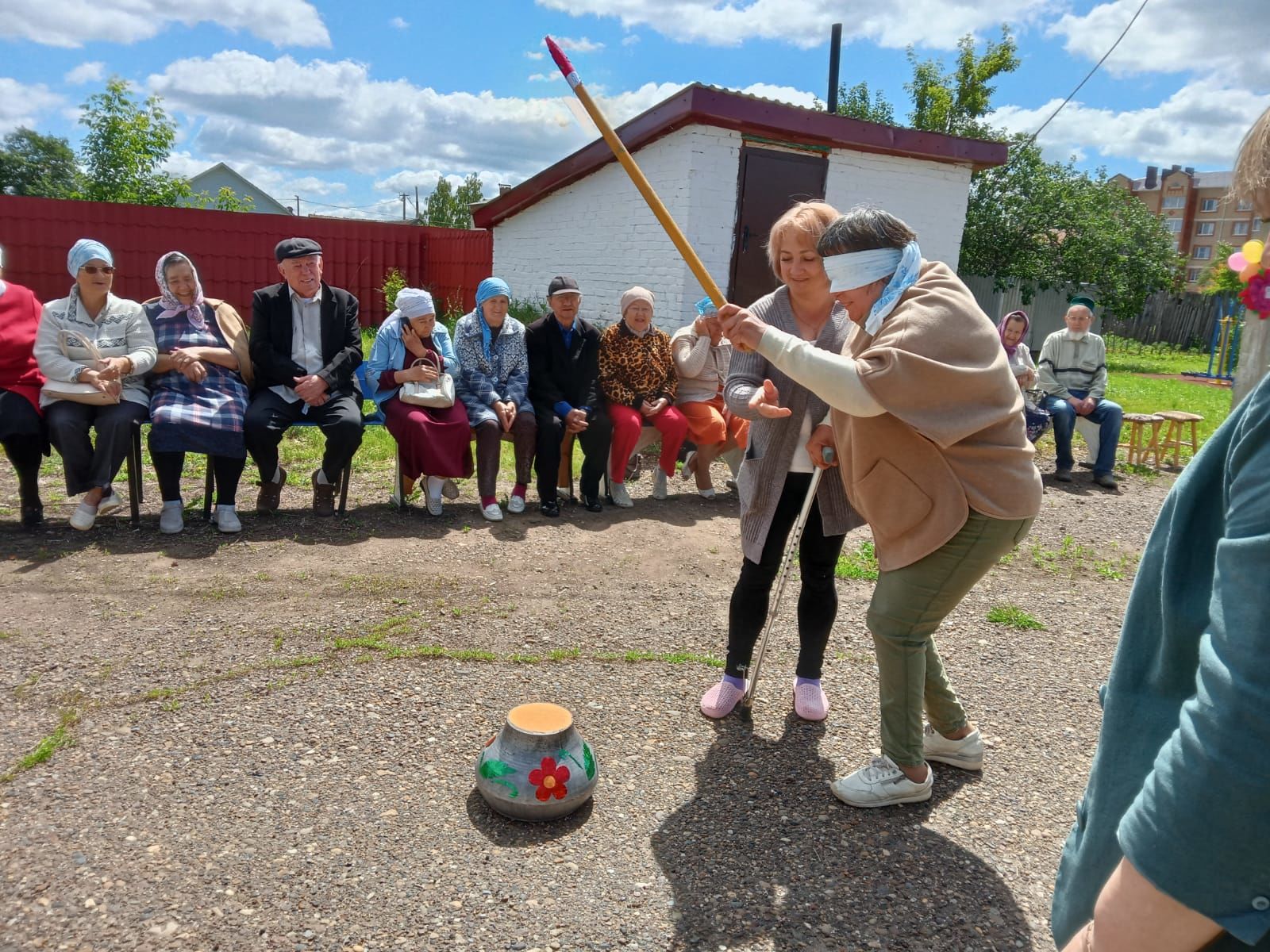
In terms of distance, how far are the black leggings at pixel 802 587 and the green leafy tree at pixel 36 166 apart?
5322cm

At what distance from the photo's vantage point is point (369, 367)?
6379 millimetres

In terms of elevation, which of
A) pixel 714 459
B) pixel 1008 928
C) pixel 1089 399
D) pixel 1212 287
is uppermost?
pixel 1212 287

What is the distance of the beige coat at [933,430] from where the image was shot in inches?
92.4

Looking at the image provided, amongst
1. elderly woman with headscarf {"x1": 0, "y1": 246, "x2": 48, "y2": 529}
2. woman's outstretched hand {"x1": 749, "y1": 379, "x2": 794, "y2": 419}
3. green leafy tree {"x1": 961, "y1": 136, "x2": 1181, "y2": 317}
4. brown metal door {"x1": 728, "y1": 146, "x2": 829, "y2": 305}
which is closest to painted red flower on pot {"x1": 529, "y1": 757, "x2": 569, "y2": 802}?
woman's outstretched hand {"x1": 749, "y1": 379, "x2": 794, "y2": 419}

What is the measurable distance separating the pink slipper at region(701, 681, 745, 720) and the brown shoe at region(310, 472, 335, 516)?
3.50 meters

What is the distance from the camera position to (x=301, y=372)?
6.07 metres

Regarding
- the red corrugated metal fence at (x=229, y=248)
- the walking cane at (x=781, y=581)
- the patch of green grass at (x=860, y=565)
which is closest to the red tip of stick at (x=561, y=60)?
the walking cane at (x=781, y=581)

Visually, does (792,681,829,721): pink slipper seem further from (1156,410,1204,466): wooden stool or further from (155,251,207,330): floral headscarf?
(1156,410,1204,466): wooden stool

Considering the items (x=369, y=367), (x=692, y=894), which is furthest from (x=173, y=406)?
(x=692, y=894)

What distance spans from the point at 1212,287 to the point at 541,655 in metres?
35.3

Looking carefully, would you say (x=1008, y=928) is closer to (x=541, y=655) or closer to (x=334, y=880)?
(x=334, y=880)

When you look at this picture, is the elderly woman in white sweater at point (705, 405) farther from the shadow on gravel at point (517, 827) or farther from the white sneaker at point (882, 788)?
the shadow on gravel at point (517, 827)

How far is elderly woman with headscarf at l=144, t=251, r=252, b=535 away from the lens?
556cm

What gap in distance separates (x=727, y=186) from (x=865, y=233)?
797 cm
